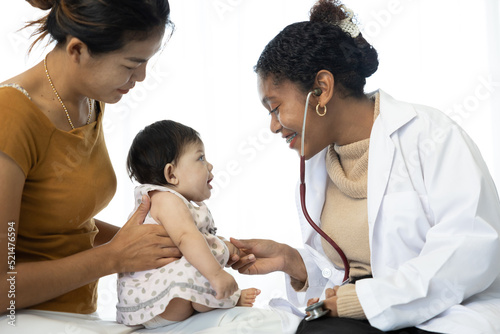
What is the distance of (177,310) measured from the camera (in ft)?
5.16

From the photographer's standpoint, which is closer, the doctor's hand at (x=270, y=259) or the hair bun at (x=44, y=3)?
the hair bun at (x=44, y=3)

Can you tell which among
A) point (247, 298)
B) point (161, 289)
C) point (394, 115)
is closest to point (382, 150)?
point (394, 115)

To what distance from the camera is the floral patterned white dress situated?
1520 mm

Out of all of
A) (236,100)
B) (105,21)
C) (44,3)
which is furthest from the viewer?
(236,100)

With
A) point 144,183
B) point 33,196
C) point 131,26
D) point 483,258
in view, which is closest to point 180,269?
point 144,183

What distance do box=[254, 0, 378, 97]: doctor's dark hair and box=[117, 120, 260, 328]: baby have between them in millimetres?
339

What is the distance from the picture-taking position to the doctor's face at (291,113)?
1.72 metres

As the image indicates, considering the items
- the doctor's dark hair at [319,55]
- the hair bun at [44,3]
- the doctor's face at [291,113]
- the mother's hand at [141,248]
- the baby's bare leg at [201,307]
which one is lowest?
the baby's bare leg at [201,307]

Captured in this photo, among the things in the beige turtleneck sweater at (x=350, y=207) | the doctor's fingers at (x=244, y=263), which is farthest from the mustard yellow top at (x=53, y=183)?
the beige turtleneck sweater at (x=350, y=207)

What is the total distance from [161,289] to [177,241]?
13 cm

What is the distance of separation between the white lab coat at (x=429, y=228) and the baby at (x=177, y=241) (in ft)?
1.31

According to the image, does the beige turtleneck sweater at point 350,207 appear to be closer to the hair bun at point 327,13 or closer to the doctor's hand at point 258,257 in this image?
the doctor's hand at point 258,257

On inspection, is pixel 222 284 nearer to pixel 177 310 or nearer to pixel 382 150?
pixel 177 310

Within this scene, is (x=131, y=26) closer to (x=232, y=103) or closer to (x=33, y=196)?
(x=33, y=196)
